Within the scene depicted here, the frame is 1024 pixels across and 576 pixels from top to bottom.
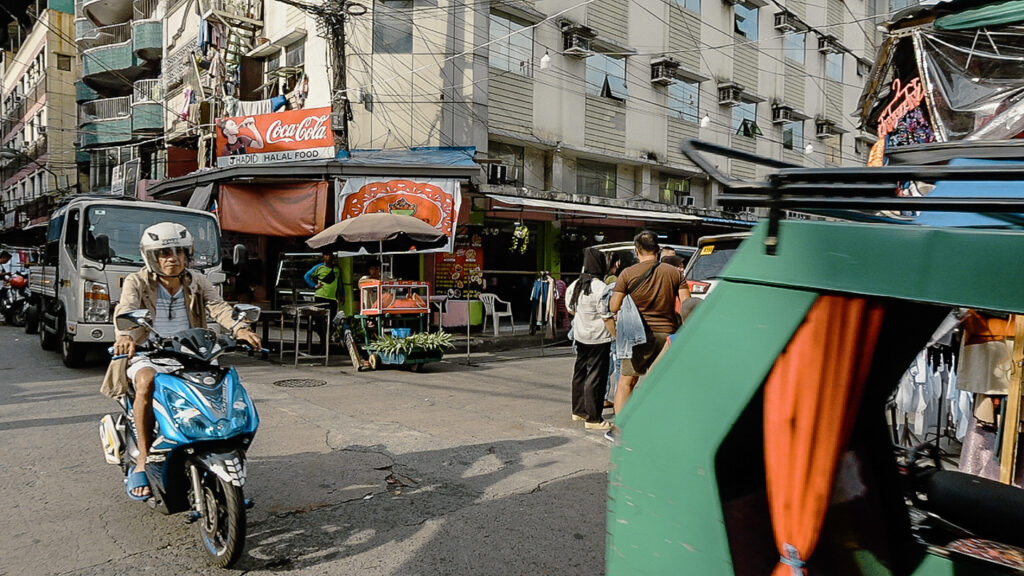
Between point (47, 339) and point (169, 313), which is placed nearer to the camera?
point (169, 313)

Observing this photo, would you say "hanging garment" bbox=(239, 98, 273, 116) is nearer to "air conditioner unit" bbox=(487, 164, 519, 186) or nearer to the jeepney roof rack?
"air conditioner unit" bbox=(487, 164, 519, 186)

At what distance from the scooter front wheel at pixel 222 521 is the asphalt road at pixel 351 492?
10cm

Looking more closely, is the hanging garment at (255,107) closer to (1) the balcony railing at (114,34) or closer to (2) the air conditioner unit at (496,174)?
(2) the air conditioner unit at (496,174)

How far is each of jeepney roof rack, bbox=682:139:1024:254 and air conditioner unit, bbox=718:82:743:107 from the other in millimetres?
21591

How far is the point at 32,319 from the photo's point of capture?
1350 centimetres

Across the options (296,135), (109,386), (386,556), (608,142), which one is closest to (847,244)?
(386,556)

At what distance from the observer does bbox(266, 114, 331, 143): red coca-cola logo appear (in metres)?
13.1

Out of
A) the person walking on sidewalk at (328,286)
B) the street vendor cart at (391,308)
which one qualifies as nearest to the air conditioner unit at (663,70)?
the street vendor cart at (391,308)

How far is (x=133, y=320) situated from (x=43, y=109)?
38479 millimetres

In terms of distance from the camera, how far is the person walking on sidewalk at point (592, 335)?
635cm

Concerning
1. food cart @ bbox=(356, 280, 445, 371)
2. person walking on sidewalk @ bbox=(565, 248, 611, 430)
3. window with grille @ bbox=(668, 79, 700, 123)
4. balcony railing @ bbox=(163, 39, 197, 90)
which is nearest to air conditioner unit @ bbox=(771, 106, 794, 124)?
window with grille @ bbox=(668, 79, 700, 123)

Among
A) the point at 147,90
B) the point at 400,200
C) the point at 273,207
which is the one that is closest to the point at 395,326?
the point at 400,200

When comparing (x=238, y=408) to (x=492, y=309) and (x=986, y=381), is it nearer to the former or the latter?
(x=986, y=381)

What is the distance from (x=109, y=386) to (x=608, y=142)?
630 inches
